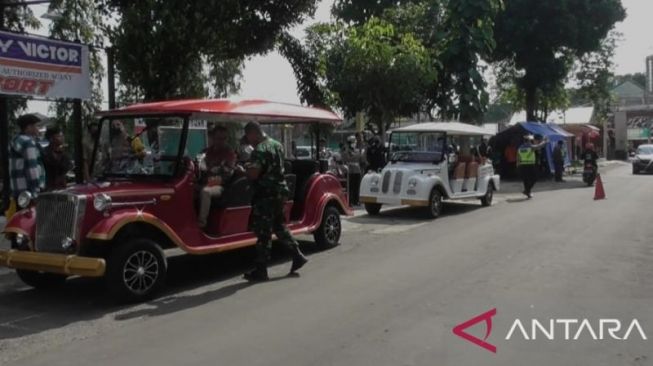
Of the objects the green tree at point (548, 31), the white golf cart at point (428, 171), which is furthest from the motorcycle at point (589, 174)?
the white golf cart at point (428, 171)

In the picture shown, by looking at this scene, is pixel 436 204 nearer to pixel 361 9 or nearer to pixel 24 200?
pixel 24 200

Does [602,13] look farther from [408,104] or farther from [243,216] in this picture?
[243,216]

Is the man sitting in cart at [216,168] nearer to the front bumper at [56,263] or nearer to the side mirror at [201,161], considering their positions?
the side mirror at [201,161]

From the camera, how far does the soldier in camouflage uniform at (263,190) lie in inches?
312

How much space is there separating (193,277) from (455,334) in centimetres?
388

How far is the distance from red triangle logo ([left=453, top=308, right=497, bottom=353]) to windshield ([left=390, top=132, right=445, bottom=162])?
8.75 m

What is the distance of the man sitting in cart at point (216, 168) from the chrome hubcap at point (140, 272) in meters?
1.01

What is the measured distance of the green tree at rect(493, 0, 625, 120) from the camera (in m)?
29.1

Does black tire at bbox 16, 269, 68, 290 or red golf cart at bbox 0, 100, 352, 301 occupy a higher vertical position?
red golf cart at bbox 0, 100, 352, 301

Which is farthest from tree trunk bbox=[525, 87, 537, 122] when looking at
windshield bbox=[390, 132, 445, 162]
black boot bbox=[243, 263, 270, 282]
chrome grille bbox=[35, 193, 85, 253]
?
chrome grille bbox=[35, 193, 85, 253]

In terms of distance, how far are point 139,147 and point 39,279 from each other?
6.25 ft

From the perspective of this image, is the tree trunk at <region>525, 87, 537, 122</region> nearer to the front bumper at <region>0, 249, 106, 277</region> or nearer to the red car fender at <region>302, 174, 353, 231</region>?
the red car fender at <region>302, 174, 353, 231</region>

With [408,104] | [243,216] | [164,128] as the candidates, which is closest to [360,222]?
[243,216]

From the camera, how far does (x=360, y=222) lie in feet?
44.5
